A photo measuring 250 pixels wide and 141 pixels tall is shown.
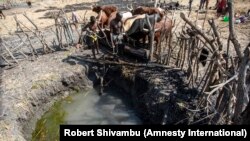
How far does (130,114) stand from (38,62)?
3.93 meters

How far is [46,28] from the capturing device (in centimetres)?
1670

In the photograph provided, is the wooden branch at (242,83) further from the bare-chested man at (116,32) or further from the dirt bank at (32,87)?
the bare-chested man at (116,32)

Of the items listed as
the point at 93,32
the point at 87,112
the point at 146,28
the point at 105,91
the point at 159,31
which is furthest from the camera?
the point at 93,32

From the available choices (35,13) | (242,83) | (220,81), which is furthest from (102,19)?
(35,13)

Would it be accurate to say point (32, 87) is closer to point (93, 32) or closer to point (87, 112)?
point (87, 112)

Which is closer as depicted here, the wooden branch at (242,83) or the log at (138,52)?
the wooden branch at (242,83)

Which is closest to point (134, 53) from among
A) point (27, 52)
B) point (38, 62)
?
point (38, 62)

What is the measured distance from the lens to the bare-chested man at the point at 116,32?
36.7ft

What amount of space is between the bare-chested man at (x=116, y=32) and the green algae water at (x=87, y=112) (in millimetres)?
1458

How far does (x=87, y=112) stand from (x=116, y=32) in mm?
2874

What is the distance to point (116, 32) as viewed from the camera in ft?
37.1

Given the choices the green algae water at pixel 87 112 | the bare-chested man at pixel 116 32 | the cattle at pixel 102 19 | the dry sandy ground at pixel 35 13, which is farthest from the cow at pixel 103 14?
the dry sandy ground at pixel 35 13

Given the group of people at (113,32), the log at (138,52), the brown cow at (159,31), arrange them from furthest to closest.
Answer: the group of people at (113,32)
the brown cow at (159,31)
the log at (138,52)

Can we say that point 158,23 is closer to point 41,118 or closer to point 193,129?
point 41,118
